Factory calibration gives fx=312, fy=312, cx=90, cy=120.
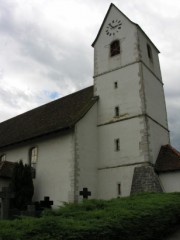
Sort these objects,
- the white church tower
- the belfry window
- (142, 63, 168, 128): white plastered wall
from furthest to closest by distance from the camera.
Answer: the belfry window < (142, 63, 168, 128): white plastered wall < the white church tower

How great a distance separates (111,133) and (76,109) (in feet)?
11.3

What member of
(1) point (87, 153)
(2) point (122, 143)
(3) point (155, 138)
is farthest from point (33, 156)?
(3) point (155, 138)

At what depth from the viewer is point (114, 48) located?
25.3 meters

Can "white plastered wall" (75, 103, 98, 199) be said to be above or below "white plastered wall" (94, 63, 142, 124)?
below

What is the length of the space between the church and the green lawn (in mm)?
7809

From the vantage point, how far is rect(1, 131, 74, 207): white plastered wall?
19812 millimetres

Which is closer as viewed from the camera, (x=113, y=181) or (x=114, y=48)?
(x=113, y=181)

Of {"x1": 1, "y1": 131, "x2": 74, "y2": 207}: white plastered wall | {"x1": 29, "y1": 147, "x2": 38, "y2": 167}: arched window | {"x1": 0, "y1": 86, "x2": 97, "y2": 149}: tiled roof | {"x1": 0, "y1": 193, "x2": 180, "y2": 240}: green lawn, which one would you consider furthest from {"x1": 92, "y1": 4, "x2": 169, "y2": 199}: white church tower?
{"x1": 0, "y1": 193, "x2": 180, "y2": 240}: green lawn

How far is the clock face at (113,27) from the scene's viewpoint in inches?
1016

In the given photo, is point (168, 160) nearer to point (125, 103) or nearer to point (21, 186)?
point (125, 103)

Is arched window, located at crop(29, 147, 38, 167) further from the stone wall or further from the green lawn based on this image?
the green lawn

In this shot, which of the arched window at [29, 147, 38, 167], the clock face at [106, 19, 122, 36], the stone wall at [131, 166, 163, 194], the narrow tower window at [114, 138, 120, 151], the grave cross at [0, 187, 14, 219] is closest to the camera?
the grave cross at [0, 187, 14, 219]

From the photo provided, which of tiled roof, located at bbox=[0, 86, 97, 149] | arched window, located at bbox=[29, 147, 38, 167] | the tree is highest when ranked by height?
tiled roof, located at bbox=[0, 86, 97, 149]

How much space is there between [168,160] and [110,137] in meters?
4.34
